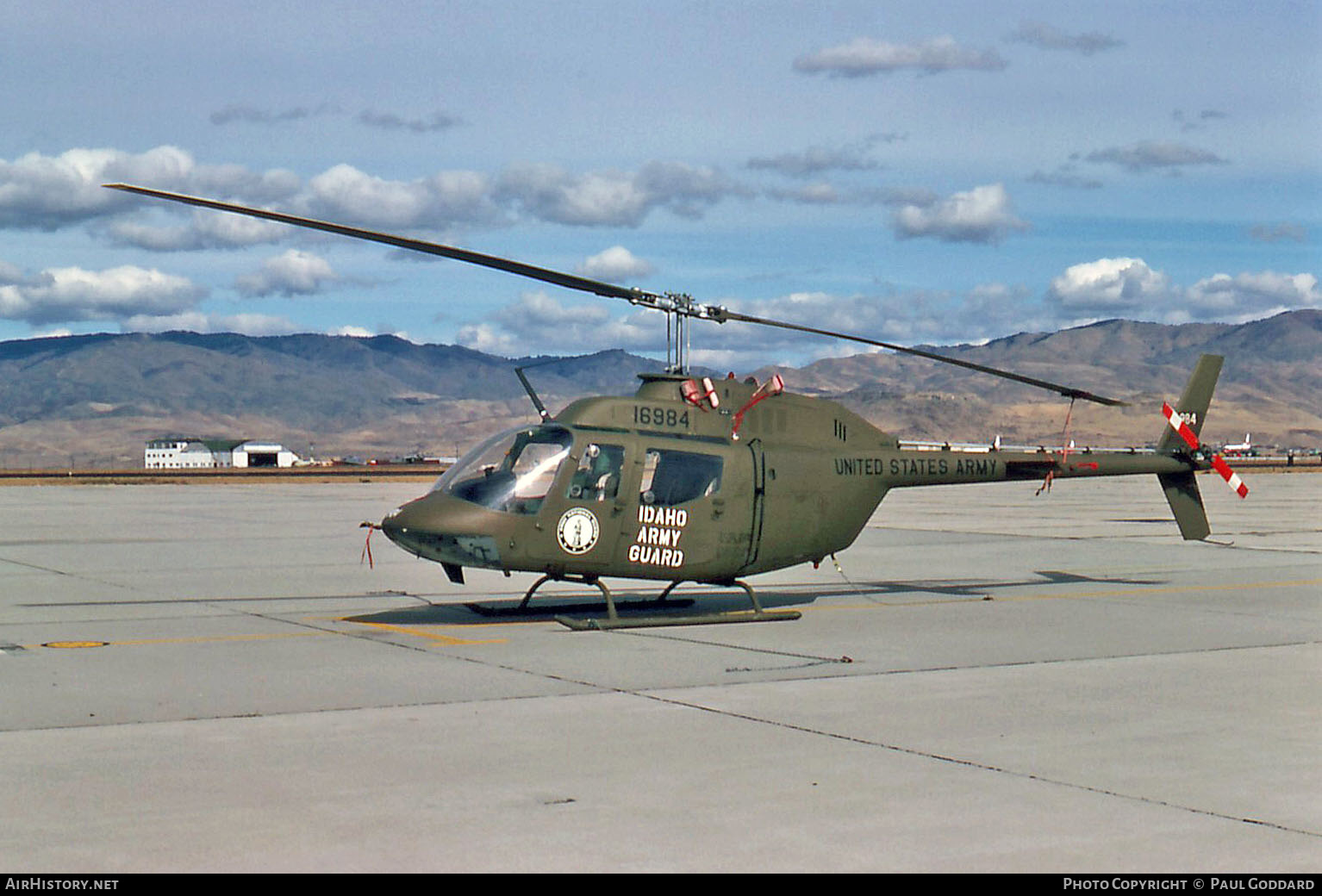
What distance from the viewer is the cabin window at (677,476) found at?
16625 millimetres

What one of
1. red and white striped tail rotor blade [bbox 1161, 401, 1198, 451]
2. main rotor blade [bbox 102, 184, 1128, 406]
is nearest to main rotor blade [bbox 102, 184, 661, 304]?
main rotor blade [bbox 102, 184, 1128, 406]

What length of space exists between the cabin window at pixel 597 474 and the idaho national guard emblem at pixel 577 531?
0.58ft

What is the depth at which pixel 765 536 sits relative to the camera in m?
17.4

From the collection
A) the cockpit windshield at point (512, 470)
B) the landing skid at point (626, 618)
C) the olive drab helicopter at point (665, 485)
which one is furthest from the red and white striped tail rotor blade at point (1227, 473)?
the cockpit windshield at point (512, 470)

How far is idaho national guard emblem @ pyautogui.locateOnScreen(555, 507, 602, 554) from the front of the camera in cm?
1602

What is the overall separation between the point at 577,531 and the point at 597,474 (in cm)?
70

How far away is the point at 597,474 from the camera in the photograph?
1631 cm

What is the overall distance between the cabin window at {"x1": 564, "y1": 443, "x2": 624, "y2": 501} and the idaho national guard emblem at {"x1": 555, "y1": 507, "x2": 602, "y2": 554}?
176 millimetres

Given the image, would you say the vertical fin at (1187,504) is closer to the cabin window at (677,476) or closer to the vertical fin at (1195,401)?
the vertical fin at (1195,401)

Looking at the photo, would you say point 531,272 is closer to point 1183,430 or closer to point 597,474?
point 597,474

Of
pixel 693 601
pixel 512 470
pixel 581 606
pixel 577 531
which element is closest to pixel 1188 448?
pixel 693 601

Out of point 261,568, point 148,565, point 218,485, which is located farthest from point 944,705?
point 218,485

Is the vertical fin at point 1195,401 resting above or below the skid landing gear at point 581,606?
above

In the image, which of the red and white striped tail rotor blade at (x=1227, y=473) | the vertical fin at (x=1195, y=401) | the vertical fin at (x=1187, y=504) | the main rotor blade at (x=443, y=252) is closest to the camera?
the main rotor blade at (x=443, y=252)
